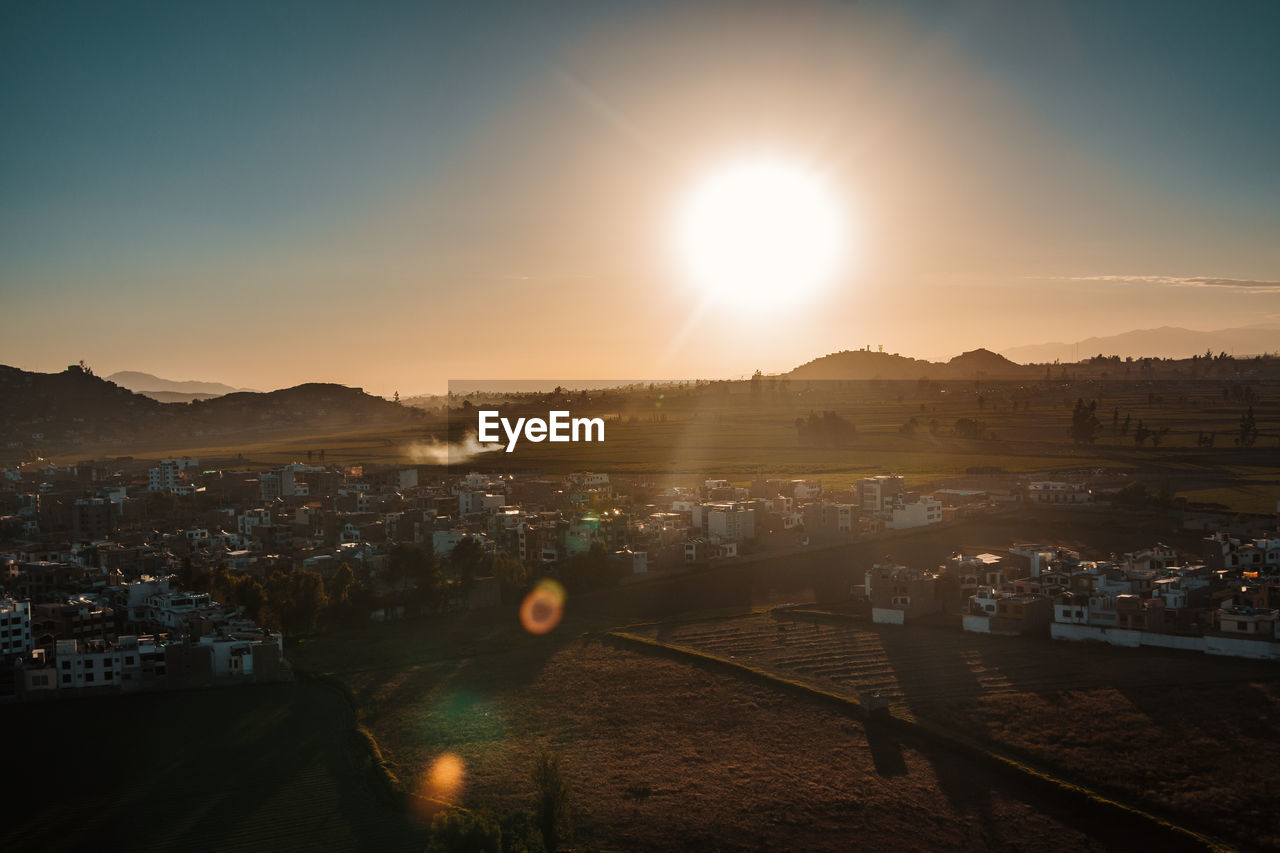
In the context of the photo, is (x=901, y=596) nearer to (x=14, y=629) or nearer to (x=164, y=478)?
(x=14, y=629)

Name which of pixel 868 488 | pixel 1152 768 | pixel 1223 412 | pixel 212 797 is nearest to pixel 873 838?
pixel 1152 768

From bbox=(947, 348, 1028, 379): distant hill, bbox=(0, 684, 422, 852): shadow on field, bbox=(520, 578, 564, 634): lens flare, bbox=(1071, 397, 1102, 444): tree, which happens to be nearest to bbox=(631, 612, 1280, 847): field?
bbox=(520, 578, 564, 634): lens flare

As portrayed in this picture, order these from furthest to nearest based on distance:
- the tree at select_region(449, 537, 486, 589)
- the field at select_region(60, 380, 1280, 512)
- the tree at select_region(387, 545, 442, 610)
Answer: the field at select_region(60, 380, 1280, 512) → the tree at select_region(449, 537, 486, 589) → the tree at select_region(387, 545, 442, 610)

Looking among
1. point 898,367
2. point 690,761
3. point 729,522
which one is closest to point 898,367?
point 898,367

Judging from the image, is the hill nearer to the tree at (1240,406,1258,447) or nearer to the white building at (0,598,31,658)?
the tree at (1240,406,1258,447)

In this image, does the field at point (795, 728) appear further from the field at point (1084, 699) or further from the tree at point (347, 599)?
the tree at point (347, 599)

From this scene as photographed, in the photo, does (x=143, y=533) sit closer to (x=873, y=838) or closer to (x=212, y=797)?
(x=212, y=797)
